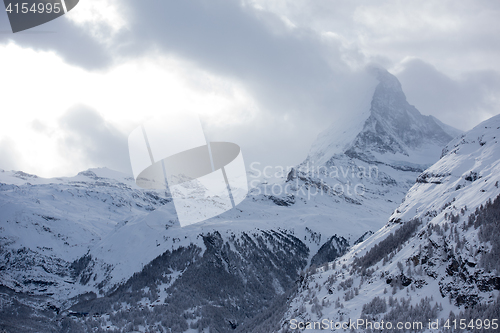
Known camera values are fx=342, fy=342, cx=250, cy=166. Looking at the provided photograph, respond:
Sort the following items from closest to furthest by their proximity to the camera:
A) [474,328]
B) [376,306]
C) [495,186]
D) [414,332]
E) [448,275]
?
[474,328]
[414,332]
[448,275]
[376,306]
[495,186]

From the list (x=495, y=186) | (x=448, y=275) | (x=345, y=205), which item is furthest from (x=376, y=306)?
(x=345, y=205)

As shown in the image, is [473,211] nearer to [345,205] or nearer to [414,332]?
[414,332]

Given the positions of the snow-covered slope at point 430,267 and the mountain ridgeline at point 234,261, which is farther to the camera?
the mountain ridgeline at point 234,261

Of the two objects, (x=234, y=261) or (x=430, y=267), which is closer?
(x=430, y=267)

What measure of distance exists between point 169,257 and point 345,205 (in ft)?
315

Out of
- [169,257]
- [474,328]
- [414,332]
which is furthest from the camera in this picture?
[169,257]

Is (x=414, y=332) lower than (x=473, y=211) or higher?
lower

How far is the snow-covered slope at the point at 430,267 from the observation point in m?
24.3

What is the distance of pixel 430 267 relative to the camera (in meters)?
28.2

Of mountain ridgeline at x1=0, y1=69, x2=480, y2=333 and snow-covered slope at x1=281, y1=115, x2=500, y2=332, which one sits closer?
snow-covered slope at x1=281, y1=115, x2=500, y2=332

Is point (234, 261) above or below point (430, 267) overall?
below

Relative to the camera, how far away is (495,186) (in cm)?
3178

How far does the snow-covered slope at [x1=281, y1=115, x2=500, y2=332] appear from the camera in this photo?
24266 mm

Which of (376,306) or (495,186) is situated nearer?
(376,306)
